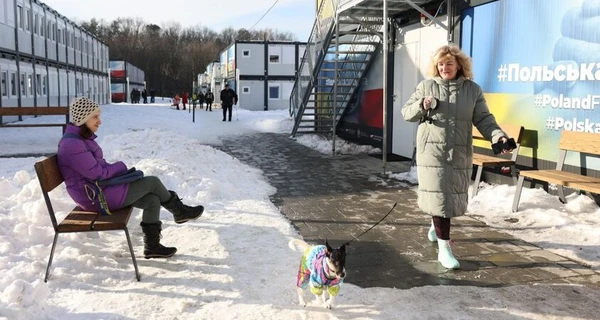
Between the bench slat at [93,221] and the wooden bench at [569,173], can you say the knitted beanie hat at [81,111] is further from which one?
the wooden bench at [569,173]

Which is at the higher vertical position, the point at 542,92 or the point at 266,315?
the point at 542,92

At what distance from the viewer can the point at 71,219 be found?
14.8 ft

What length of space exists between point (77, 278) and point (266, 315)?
1.61m

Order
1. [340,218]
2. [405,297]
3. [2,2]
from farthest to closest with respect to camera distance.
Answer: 1. [2,2]
2. [340,218]
3. [405,297]

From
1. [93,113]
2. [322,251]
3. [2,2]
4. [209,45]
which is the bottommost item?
[322,251]

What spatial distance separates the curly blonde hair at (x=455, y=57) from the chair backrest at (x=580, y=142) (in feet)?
8.05

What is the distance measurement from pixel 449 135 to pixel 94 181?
3004mm

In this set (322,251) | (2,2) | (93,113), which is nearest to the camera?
(322,251)

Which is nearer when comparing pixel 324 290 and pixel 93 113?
pixel 324 290

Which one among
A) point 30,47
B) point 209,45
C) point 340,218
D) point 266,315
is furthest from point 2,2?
point 209,45

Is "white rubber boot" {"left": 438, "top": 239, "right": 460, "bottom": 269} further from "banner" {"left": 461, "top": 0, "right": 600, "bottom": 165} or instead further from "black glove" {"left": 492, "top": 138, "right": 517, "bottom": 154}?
"banner" {"left": 461, "top": 0, "right": 600, "bottom": 165}

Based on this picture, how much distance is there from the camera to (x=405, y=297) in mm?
4137

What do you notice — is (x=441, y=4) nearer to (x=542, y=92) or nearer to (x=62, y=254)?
(x=542, y=92)

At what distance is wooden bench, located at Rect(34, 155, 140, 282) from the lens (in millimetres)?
4234
